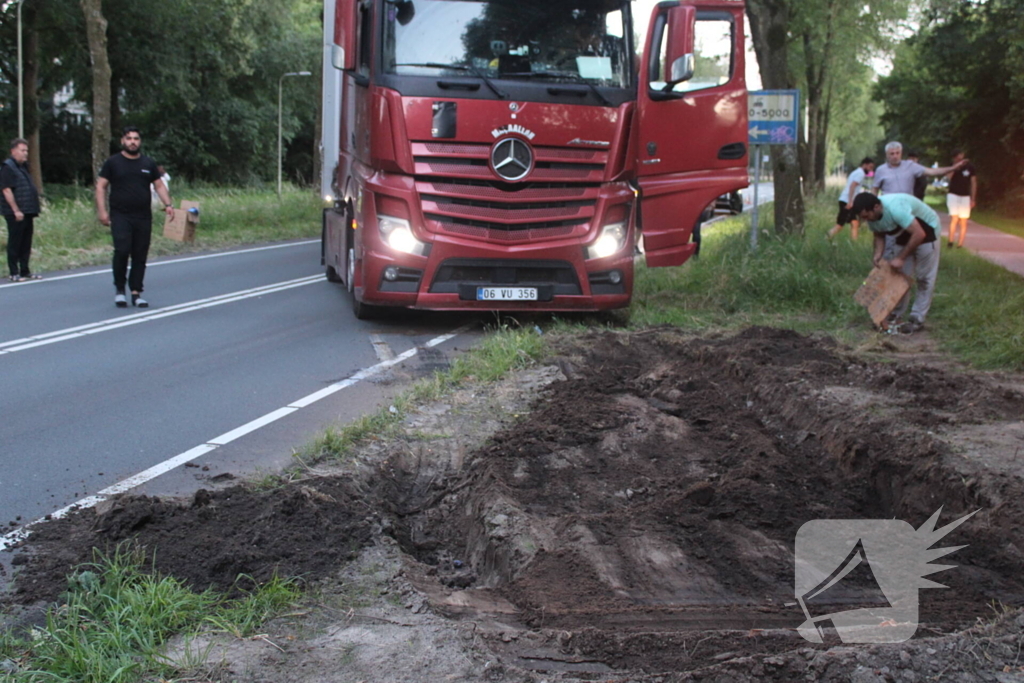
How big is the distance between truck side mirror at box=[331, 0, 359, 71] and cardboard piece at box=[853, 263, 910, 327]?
589cm

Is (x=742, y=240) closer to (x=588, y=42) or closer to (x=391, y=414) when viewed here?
(x=588, y=42)

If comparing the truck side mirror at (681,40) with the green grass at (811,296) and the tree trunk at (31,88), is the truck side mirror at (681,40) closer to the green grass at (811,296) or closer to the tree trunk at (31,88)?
the green grass at (811,296)

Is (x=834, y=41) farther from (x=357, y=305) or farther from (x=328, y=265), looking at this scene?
(x=357, y=305)

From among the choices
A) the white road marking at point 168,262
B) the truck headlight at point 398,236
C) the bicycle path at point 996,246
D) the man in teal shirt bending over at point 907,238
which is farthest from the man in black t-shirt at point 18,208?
the bicycle path at point 996,246

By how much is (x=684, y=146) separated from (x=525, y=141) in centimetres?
185

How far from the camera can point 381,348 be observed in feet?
32.7

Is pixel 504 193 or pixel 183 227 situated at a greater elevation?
pixel 504 193

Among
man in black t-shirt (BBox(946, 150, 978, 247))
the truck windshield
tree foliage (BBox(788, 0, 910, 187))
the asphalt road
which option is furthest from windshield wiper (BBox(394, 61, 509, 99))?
tree foliage (BBox(788, 0, 910, 187))

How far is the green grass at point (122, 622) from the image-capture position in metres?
3.32

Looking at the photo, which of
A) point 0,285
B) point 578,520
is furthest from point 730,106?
point 0,285

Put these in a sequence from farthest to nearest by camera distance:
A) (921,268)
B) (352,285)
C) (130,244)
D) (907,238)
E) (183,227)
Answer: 1. (183,227)
2. (130,244)
3. (352,285)
4. (921,268)
5. (907,238)

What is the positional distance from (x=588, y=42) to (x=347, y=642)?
8070 millimetres

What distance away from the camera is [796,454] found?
6.56 meters

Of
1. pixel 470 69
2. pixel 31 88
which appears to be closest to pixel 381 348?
pixel 470 69
